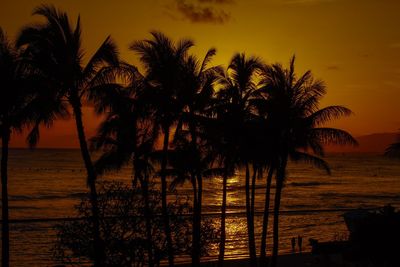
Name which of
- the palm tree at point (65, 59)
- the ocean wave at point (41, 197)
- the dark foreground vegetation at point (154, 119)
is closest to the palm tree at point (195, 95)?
the dark foreground vegetation at point (154, 119)

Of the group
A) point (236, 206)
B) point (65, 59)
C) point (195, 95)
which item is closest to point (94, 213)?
point (65, 59)

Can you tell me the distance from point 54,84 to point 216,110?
10466 mm

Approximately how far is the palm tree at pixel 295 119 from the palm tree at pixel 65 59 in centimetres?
952

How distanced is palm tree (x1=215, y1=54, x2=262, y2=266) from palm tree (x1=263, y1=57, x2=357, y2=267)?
159 cm

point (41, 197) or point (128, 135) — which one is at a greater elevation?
point (128, 135)

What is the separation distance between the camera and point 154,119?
87.0 ft

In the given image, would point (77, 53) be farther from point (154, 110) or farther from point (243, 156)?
point (243, 156)

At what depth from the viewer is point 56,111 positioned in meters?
20.2

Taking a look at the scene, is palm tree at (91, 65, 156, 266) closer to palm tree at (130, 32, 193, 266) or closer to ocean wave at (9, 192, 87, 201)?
palm tree at (130, 32, 193, 266)

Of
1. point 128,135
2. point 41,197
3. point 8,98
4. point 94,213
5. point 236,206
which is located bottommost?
point 236,206

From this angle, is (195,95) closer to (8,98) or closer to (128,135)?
(128,135)

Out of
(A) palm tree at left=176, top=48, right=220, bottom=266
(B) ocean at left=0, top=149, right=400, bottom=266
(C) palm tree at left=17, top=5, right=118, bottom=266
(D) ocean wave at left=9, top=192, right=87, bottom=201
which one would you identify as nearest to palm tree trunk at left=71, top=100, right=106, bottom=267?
(C) palm tree at left=17, top=5, right=118, bottom=266

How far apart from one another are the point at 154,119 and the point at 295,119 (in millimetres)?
7290

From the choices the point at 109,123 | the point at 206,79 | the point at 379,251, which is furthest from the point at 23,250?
the point at 379,251
